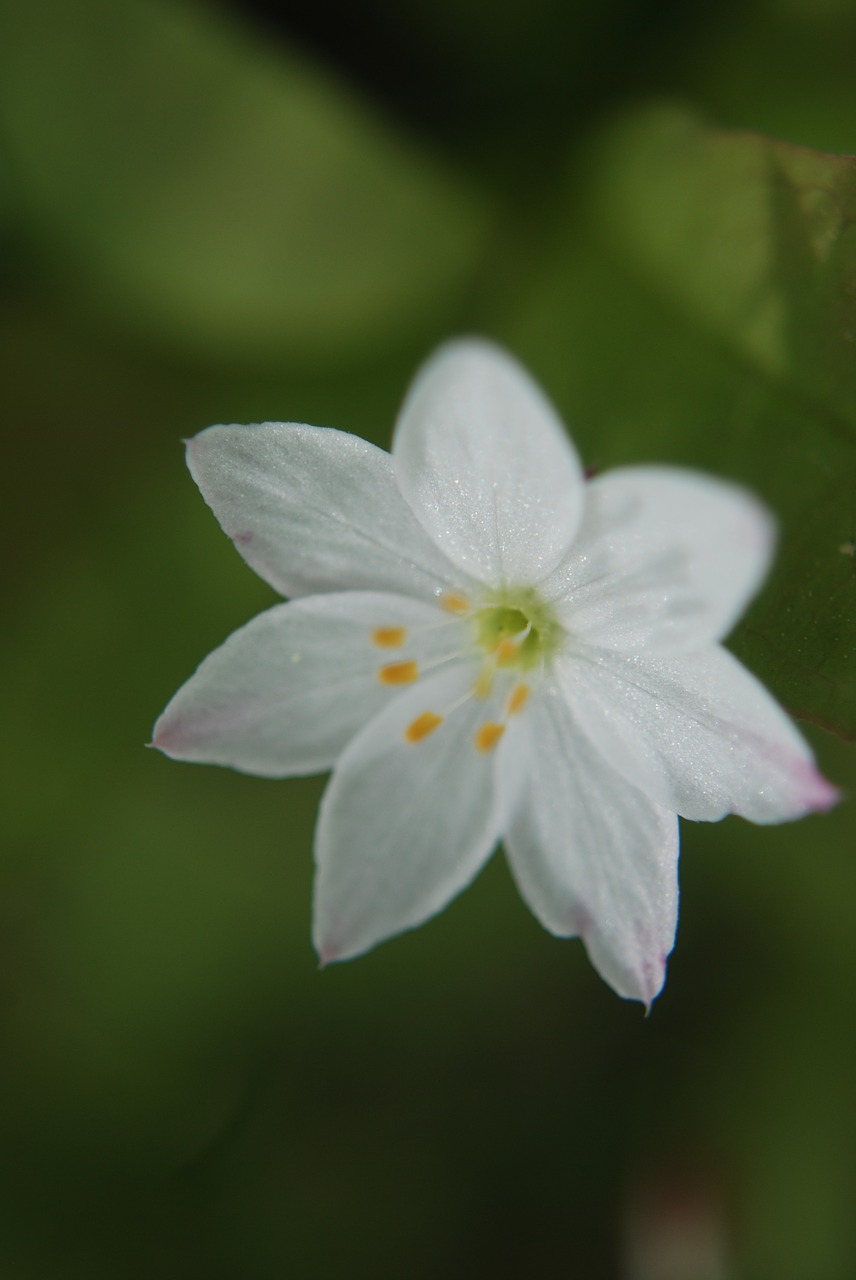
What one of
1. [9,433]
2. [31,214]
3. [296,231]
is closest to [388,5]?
[296,231]

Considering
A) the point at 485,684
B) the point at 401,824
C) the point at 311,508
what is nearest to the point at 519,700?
the point at 485,684

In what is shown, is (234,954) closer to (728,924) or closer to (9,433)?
(728,924)

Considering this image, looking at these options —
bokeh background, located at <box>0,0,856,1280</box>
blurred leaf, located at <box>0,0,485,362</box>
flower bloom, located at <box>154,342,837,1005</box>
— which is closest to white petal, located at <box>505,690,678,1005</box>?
flower bloom, located at <box>154,342,837,1005</box>

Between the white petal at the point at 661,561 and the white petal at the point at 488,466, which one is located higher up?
the white petal at the point at 488,466

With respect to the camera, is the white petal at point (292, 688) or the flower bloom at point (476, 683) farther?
the white petal at point (292, 688)

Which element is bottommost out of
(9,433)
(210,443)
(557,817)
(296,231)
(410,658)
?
(557,817)

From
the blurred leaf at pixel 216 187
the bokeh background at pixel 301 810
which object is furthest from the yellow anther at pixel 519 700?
the blurred leaf at pixel 216 187

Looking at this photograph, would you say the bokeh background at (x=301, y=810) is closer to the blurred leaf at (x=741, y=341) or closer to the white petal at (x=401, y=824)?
the blurred leaf at (x=741, y=341)
